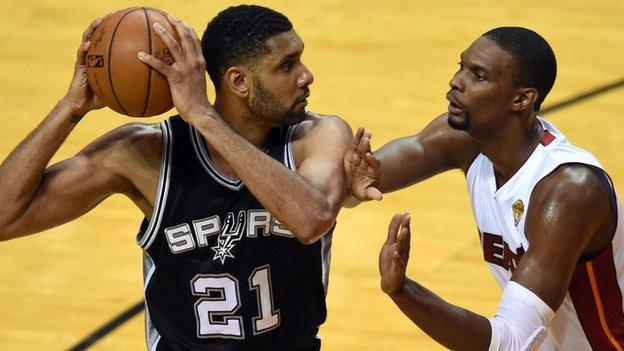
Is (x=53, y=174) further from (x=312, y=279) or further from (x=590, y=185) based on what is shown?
(x=590, y=185)

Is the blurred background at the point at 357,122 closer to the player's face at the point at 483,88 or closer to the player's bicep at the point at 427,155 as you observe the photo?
the player's bicep at the point at 427,155

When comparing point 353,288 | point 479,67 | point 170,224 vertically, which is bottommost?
point 353,288

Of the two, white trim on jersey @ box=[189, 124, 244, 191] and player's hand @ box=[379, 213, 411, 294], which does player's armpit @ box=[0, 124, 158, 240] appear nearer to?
white trim on jersey @ box=[189, 124, 244, 191]

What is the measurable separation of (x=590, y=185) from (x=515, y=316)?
22.3 inches

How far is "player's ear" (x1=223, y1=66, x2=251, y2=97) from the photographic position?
13.8 ft

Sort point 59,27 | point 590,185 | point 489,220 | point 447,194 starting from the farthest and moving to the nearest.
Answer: point 59,27 < point 447,194 < point 489,220 < point 590,185

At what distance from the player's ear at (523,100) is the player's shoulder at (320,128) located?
2.30ft

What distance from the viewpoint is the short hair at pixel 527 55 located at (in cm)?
460

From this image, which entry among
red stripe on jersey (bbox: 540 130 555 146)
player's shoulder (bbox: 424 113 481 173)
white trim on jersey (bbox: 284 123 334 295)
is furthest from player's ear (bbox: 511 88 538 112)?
white trim on jersey (bbox: 284 123 334 295)

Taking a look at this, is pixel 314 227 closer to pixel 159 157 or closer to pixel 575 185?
pixel 159 157

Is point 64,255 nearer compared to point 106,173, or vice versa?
point 106,173

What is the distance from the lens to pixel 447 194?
8.01 m

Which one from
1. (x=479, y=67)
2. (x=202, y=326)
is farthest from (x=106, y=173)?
(x=479, y=67)

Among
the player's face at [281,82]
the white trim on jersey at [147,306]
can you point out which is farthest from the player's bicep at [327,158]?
the white trim on jersey at [147,306]
